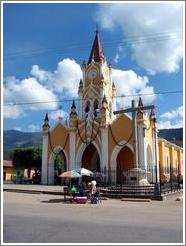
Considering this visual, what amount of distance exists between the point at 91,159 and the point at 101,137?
19.7ft

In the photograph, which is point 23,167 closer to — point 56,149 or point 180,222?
point 56,149

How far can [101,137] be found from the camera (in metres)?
37.2

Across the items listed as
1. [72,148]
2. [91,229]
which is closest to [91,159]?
[72,148]

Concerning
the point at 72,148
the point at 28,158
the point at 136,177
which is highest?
the point at 72,148

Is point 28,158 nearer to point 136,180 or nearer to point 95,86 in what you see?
point 95,86

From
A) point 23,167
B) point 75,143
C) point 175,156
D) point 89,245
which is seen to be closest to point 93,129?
point 75,143

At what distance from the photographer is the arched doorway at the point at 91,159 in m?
41.2

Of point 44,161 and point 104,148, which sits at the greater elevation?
point 104,148

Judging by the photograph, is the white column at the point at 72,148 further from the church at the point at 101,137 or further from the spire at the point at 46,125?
the spire at the point at 46,125

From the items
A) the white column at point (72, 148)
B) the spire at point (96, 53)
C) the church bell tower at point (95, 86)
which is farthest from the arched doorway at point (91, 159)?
the spire at point (96, 53)

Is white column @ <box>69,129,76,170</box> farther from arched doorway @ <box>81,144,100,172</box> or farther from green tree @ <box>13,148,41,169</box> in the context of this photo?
green tree @ <box>13,148,41,169</box>

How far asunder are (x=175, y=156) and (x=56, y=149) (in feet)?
57.9

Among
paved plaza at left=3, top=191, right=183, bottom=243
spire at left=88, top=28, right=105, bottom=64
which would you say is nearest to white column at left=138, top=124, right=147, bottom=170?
spire at left=88, top=28, right=105, bottom=64

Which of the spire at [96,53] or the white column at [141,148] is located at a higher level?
the spire at [96,53]
